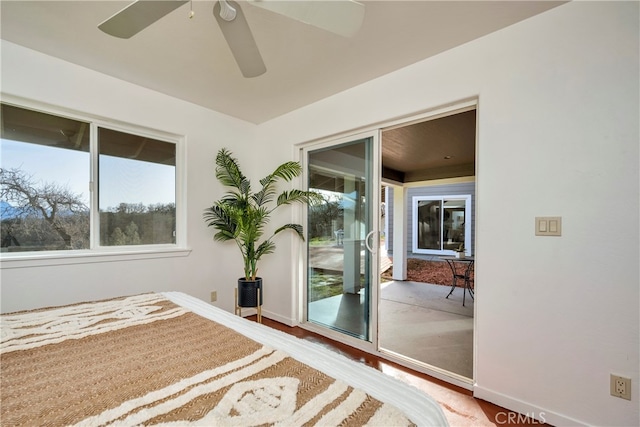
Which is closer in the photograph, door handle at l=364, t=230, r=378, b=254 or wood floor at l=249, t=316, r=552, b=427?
wood floor at l=249, t=316, r=552, b=427

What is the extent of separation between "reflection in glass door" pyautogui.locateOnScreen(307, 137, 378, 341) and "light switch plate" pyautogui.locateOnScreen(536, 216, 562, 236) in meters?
1.21

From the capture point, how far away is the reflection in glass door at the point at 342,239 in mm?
2699

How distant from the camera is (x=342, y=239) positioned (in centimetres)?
296

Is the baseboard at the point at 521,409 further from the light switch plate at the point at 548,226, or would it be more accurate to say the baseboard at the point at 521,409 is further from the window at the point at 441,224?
the window at the point at 441,224

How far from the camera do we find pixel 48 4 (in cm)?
169

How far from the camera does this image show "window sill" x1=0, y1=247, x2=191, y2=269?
6.95 feet

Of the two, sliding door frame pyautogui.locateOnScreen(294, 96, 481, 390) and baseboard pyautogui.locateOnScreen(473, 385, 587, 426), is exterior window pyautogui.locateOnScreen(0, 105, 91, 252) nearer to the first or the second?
sliding door frame pyautogui.locateOnScreen(294, 96, 481, 390)

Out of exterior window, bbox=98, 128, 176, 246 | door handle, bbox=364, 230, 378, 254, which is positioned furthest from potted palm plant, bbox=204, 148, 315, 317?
door handle, bbox=364, 230, 378, 254

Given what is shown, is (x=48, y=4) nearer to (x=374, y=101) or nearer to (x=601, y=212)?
(x=374, y=101)

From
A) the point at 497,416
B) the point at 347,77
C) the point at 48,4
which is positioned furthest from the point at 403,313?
the point at 48,4

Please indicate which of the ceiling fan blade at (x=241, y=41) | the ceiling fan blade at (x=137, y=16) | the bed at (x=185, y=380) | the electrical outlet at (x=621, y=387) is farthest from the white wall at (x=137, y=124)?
the electrical outlet at (x=621, y=387)

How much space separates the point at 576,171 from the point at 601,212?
0.26 m

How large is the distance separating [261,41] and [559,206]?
88.8 inches

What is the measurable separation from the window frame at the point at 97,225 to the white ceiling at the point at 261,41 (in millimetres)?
440
